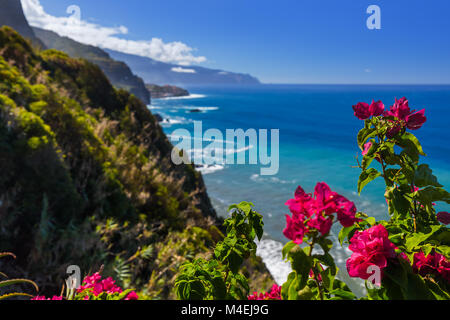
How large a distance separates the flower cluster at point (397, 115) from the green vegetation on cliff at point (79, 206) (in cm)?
369

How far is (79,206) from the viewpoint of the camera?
4.94 m

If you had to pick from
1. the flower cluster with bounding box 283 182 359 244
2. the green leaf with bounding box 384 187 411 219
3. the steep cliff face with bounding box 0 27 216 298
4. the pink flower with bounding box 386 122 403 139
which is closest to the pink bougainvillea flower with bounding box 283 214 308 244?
the flower cluster with bounding box 283 182 359 244

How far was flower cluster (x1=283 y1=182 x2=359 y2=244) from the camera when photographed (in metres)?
0.94

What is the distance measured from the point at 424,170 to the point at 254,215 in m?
0.84

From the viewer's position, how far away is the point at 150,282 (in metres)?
4.46

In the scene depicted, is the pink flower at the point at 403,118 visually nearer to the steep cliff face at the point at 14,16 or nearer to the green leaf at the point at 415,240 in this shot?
the green leaf at the point at 415,240

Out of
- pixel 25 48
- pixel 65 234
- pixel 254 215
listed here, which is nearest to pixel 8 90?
pixel 65 234

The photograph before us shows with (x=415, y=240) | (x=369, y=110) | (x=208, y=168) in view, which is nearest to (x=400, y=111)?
(x=369, y=110)

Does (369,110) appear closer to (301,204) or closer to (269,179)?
(301,204)

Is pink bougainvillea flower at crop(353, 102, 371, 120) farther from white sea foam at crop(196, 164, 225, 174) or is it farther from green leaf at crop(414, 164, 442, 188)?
white sea foam at crop(196, 164, 225, 174)

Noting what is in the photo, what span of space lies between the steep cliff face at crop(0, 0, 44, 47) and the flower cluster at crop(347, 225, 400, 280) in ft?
352

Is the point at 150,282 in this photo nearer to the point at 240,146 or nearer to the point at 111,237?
the point at 111,237

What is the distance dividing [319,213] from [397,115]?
987mm
